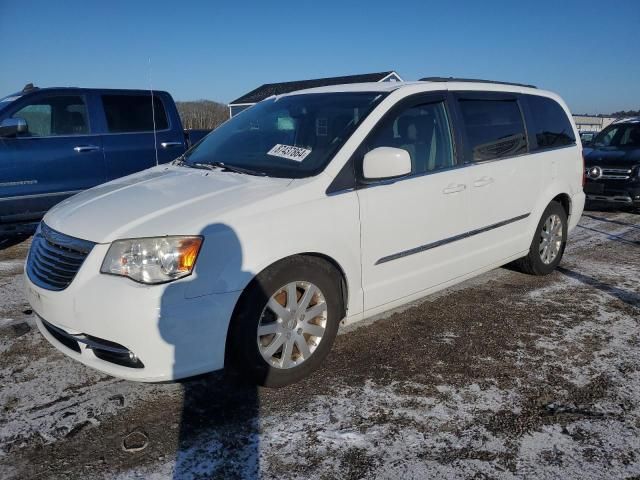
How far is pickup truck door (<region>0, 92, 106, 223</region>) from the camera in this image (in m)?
5.73

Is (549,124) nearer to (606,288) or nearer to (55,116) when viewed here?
(606,288)

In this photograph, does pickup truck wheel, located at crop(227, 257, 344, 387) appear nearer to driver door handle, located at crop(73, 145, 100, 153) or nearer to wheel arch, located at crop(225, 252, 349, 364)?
wheel arch, located at crop(225, 252, 349, 364)

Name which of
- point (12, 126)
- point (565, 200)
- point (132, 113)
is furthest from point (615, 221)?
point (12, 126)

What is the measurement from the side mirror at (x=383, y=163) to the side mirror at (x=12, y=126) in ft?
14.6

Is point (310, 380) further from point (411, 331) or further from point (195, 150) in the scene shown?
point (195, 150)

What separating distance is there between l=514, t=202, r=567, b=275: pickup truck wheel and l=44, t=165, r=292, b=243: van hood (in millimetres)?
2944

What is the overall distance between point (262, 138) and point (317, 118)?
0.44 meters

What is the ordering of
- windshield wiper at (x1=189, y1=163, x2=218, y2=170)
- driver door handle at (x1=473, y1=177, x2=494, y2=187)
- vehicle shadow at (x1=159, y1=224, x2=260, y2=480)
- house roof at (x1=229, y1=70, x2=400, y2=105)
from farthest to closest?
house roof at (x1=229, y1=70, x2=400, y2=105)
driver door handle at (x1=473, y1=177, x2=494, y2=187)
windshield wiper at (x1=189, y1=163, x2=218, y2=170)
vehicle shadow at (x1=159, y1=224, x2=260, y2=480)

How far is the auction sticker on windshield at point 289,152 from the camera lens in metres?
3.31

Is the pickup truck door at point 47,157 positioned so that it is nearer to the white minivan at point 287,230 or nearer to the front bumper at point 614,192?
the white minivan at point 287,230

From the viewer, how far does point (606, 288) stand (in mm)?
4805

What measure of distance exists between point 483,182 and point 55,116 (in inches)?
200

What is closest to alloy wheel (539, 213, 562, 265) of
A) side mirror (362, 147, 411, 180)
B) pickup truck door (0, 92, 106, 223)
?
side mirror (362, 147, 411, 180)

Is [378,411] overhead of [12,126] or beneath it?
beneath
